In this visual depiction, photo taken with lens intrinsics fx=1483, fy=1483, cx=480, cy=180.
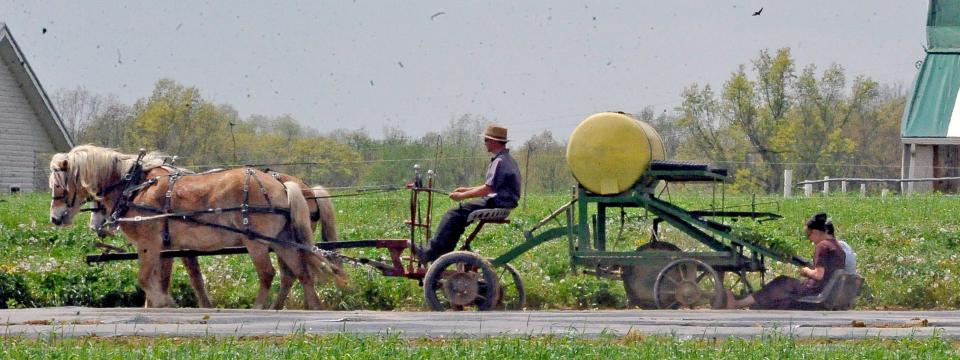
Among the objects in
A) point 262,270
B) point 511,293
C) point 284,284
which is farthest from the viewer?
point 511,293

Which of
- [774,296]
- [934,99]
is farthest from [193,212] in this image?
[934,99]

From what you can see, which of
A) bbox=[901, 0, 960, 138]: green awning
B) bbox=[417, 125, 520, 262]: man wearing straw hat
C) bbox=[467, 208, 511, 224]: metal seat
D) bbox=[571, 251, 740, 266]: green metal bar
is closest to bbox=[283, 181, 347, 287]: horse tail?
bbox=[417, 125, 520, 262]: man wearing straw hat

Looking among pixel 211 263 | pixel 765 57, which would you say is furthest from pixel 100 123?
pixel 211 263

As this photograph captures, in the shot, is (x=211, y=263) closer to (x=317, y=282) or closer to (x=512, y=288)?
(x=317, y=282)

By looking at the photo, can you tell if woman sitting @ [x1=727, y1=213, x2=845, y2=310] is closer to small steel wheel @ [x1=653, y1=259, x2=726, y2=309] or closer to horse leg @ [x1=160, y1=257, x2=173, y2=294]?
small steel wheel @ [x1=653, y1=259, x2=726, y2=309]

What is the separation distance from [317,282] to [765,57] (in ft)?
151

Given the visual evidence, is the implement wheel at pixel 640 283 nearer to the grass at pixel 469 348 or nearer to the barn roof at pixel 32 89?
the grass at pixel 469 348

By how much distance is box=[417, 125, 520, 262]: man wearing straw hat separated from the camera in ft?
46.7

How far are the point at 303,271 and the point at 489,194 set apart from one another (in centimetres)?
231

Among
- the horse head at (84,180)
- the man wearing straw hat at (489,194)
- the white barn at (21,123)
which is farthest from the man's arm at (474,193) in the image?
the white barn at (21,123)

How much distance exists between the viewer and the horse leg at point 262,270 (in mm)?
15250

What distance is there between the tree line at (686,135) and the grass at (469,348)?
19.9 meters

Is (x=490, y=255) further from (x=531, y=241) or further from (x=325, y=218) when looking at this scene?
(x=531, y=241)

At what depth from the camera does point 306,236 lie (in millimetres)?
15203
